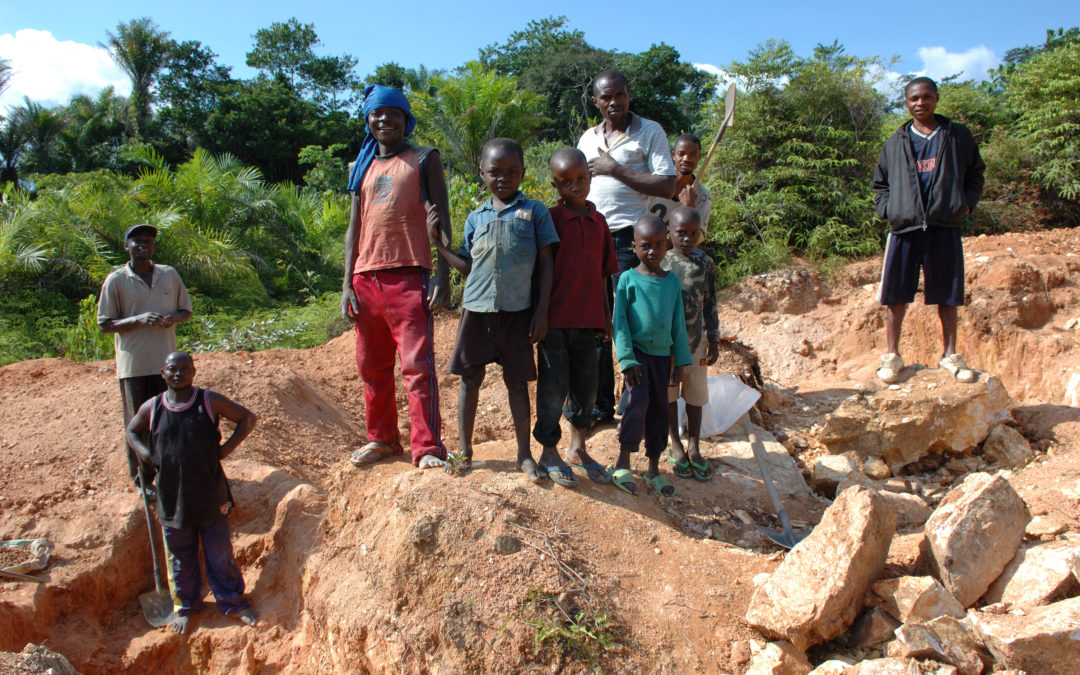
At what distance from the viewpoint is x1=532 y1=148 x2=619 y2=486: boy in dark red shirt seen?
3.09 meters

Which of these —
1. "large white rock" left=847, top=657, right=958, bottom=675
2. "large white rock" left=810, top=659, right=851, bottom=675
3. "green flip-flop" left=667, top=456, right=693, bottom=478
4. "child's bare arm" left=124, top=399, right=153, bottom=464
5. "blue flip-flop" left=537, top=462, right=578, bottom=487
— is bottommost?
"large white rock" left=810, top=659, right=851, bottom=675

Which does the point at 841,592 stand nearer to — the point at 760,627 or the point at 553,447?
the point at 760,627

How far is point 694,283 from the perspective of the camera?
3.76 m

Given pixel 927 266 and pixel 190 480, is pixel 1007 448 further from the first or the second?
pixel 190 480

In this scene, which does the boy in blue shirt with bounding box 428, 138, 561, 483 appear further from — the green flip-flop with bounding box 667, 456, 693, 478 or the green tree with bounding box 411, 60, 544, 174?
the green tree with bounding box 411, 60, 544, 174

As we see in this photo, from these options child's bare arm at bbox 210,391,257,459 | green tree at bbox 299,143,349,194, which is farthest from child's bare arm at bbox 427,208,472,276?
green tree at bbox 299,143,349,194

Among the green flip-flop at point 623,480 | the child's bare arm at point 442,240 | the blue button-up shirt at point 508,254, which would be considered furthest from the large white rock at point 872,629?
the child's bare arm at point 442,240

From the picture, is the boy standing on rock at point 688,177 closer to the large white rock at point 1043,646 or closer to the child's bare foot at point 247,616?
the large white rock at point 1043,646

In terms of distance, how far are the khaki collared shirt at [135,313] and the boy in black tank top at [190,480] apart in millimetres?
527

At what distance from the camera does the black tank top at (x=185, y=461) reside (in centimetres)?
331

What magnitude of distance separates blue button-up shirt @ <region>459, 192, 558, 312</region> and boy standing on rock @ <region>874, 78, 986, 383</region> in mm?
2907

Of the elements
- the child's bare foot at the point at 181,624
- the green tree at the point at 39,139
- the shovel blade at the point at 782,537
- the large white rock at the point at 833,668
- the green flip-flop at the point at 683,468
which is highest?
the green tree at the point at 39,139

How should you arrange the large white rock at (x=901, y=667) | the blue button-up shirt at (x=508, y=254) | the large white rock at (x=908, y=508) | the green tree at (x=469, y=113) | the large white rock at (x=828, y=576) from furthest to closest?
the green tree at (x=469, y=113) → the large white rock at (x=908, y=508) → the blue button-up shirt at (x=508, y=254) → the large white rock at (x=828, y=576) → the large white rock at (x=901, y=667)

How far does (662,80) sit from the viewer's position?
25.1 meters
